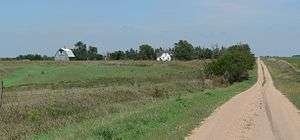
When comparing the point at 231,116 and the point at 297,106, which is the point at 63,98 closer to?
the point at 231,116

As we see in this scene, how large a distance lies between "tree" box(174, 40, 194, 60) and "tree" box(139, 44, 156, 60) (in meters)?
7.53

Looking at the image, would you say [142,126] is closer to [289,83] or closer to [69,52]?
[289,83]

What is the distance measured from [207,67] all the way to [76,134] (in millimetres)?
62298

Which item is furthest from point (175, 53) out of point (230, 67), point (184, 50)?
point (230, 67)

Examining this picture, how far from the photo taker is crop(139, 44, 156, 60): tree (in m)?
173

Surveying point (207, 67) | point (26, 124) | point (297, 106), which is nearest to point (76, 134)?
point (26, 124)

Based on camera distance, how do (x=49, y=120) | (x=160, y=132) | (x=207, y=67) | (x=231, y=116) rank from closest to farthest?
(x=160, y=132)
(x=49, y=120)
(x=231, y=116)
(x=207, y=67)

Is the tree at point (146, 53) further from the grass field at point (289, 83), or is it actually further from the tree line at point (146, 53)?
the grass field at point (289, 83)

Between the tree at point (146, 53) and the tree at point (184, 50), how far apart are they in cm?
753

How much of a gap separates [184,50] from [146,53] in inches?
470

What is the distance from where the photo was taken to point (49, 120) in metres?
25.2

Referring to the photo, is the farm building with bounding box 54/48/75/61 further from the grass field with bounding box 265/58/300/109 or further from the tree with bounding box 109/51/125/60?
the grass field with bounding box 265/58/300/109

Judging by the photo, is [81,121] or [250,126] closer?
[250,126]

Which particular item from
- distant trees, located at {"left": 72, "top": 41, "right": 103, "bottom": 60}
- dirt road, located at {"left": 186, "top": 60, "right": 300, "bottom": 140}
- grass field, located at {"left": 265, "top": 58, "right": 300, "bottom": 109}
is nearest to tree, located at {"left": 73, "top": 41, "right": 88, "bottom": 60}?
distant trees, located at {"left": 72, "top": 41, "right": 103, "bottom": 60}
